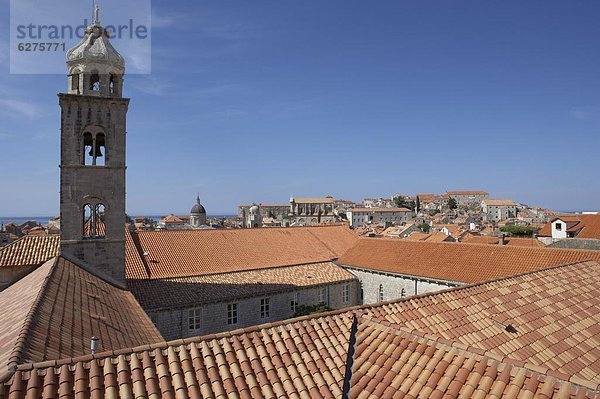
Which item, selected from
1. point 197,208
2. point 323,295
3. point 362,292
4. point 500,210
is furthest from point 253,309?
point 500,210

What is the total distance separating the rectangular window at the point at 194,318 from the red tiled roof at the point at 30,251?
7168 mm

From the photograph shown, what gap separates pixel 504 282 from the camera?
483 inches

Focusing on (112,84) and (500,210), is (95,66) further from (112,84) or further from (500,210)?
(500,210)

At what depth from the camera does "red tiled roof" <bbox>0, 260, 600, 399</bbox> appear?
18.2 feet

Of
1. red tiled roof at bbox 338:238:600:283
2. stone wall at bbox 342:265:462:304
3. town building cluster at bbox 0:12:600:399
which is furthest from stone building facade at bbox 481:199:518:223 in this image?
stone wall at bbox 342:265:462:304

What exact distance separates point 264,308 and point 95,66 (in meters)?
15.5

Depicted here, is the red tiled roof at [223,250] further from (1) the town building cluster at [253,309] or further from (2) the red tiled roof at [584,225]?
(2) the red tiled roof at [584,225]

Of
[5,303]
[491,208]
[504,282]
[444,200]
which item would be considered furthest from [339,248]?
[444,200]

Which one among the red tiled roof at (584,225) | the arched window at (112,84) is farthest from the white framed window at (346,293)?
the red tiled roof at (584,225)

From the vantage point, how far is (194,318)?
21.1m

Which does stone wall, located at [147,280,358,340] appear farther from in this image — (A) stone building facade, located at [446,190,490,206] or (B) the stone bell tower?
(A) stone building facade, located at [446,190,490,206]

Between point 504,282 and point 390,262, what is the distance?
49.2 ft

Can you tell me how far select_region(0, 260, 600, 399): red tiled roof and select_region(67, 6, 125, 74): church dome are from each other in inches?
592

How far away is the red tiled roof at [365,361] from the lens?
5559mm
